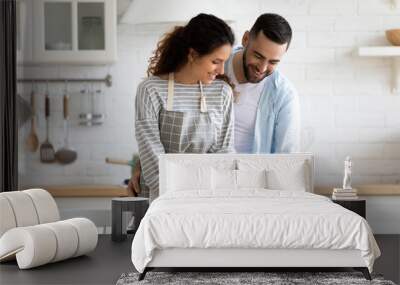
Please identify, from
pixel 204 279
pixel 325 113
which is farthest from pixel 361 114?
pixel 204 279

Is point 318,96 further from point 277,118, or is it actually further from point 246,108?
point 246,108

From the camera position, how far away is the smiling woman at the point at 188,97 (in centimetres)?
630

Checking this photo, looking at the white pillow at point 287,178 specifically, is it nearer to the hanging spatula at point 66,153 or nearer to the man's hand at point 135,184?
the man's hand at point 135,184

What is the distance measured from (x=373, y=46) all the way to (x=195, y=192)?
8.65ft

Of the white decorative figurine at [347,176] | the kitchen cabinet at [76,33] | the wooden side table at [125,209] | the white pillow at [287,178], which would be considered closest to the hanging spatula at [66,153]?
the kitchen cabinet at [76,33]

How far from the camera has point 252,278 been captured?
196 inches

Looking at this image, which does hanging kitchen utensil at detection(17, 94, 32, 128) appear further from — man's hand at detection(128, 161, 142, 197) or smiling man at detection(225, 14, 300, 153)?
smiling man at detection(225, 14, 300, 153)

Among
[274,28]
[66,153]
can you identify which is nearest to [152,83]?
[274,28]

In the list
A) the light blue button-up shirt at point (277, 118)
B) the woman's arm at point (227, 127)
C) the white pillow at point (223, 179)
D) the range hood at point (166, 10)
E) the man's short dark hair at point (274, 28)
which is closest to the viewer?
the white pillow at point (223, 179)

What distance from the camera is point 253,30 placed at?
6.94 meters

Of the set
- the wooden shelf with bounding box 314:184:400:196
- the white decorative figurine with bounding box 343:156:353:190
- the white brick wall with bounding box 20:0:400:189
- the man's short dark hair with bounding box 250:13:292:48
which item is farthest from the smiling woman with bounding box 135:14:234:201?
the wooden shelf with bounding box 314:184:400:196

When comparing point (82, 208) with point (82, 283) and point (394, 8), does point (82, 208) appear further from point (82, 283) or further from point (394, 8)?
point (394, 8)

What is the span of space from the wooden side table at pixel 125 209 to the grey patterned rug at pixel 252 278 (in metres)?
1.28

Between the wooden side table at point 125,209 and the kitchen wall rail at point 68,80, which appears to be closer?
the wooden side table at point 125,209
